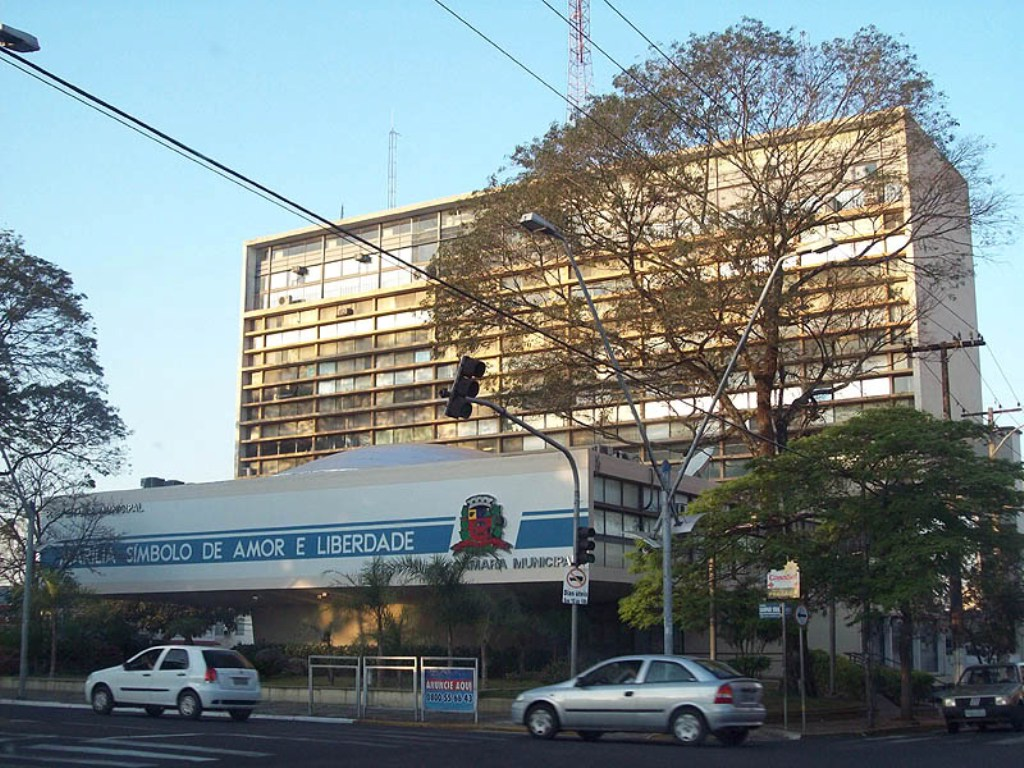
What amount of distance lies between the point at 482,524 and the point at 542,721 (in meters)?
21.9

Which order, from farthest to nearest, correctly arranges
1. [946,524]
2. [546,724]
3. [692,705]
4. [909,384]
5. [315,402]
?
[315,402], [909,384], [946,524], [546,724], [692,705]

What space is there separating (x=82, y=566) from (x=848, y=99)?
1428 inches

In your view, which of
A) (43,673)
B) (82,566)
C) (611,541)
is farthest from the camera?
(82,566)

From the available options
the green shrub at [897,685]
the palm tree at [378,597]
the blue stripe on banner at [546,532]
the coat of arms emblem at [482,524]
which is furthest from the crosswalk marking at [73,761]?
the green shrub at [897,685]

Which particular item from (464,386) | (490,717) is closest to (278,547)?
(490,717)

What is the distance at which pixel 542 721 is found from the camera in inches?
832

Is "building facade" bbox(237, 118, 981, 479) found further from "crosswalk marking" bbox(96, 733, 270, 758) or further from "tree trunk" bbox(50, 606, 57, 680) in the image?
"crosswalk marking" bbox(96, 733, 270, 758)

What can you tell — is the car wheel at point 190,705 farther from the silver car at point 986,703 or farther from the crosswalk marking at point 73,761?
the silver car at point 986,703

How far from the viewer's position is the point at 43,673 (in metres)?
46.1

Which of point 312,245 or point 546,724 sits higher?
point 312,245

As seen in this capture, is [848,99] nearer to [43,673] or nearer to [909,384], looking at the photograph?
[43,673]

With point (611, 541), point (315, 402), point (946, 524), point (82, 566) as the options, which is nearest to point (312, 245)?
point (315, 402)

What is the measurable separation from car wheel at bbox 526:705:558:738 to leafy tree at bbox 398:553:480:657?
48.7 ft

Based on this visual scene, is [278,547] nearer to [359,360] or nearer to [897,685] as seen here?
[897,685]
